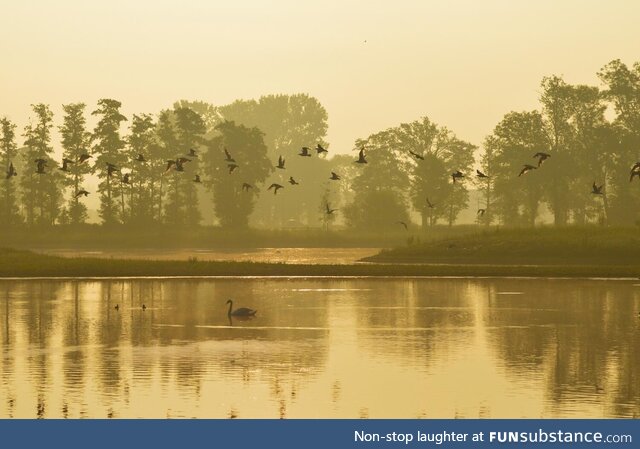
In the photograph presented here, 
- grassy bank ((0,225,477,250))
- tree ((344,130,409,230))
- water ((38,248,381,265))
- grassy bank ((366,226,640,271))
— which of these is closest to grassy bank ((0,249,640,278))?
grassy bank ((366,226,640,271))

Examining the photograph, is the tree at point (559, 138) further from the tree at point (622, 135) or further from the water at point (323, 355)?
the water at point (323, 355)

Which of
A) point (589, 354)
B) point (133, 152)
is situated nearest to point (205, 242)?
point (133, 152)

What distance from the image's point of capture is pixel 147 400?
2355 cm

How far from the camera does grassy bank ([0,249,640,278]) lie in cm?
6475

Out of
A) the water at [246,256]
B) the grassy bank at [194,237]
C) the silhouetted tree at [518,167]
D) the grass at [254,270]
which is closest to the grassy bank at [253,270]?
the grass at [254,270]

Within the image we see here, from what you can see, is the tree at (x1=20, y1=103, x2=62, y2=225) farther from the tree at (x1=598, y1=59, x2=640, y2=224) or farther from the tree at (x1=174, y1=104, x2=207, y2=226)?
the tree at (x1=598, y1=59, x2=640, y2=224)

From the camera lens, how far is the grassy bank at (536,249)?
74.7m

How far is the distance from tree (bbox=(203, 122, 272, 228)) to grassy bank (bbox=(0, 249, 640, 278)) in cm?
7385

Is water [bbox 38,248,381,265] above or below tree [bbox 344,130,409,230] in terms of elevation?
below

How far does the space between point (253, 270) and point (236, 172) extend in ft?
272

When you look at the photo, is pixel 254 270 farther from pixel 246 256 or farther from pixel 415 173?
pixel 415 173

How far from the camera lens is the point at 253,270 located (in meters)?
66.6

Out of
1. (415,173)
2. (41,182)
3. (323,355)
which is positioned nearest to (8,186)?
(41,182)

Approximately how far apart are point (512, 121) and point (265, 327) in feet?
360
